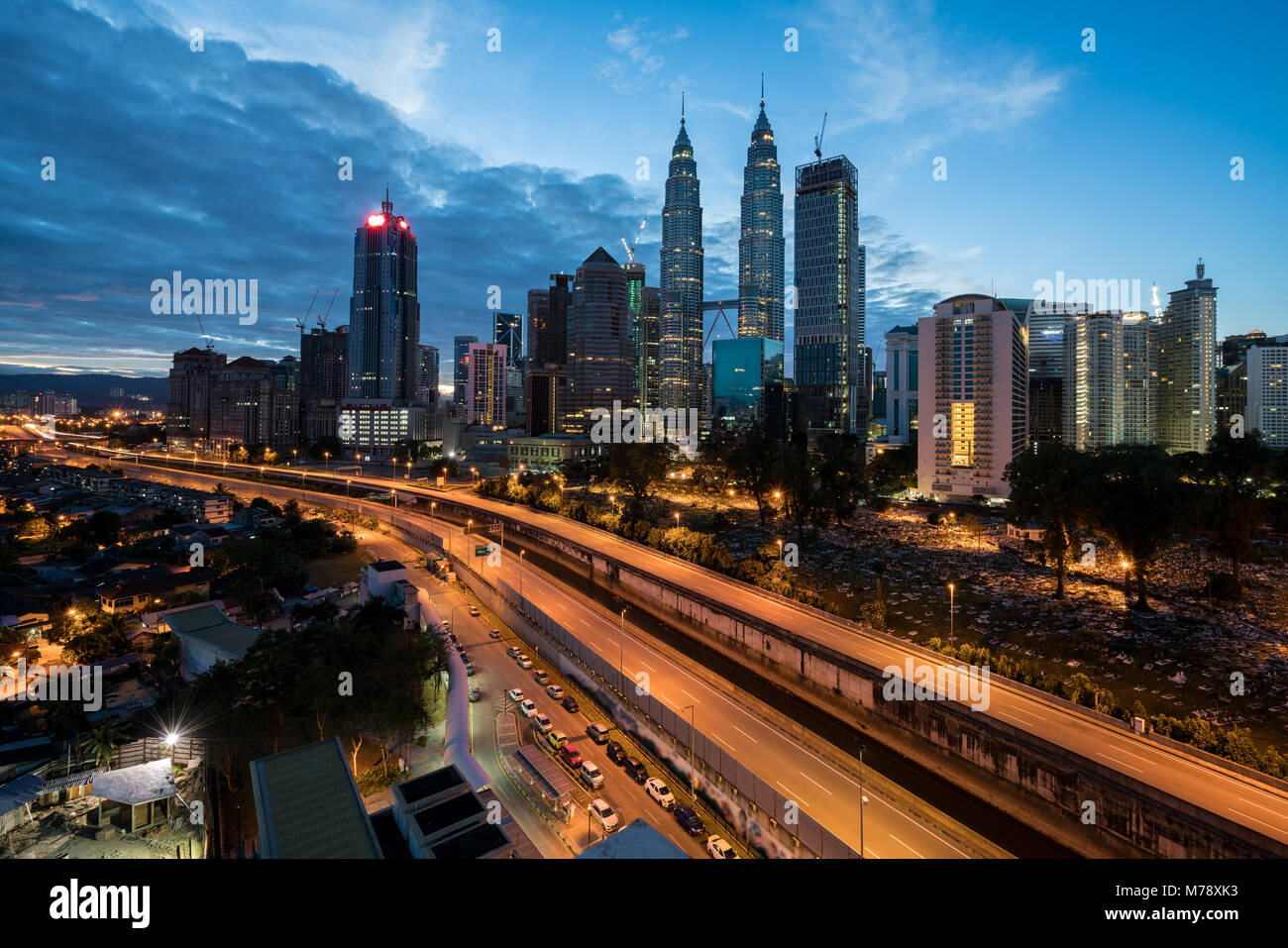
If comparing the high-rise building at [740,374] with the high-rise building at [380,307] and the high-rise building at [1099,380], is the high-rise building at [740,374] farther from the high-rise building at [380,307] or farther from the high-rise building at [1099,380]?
the high-rise building at [380,307]

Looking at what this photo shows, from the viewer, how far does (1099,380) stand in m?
111

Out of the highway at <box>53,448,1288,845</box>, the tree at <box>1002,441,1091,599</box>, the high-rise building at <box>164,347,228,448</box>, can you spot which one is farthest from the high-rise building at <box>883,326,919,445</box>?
the high-rise building at <box>164,347,228,448</box>

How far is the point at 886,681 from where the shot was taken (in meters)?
21.5

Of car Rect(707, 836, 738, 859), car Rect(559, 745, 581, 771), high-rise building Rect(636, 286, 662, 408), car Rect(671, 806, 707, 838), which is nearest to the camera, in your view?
car Rect(707, 836, 738, 859)

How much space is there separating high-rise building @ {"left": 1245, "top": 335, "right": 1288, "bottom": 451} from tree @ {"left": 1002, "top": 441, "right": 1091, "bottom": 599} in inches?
3626

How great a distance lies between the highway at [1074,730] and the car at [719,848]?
31.2 feet

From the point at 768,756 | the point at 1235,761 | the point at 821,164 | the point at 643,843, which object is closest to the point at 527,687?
the point at 768,756

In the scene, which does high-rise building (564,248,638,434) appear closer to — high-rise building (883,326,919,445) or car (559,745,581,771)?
high-rise building (883,326,919,445)

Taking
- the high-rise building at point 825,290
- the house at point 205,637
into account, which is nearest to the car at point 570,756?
the house at point 205,637

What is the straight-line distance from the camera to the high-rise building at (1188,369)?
4205 inches

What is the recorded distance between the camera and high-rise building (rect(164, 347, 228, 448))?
13288 cm

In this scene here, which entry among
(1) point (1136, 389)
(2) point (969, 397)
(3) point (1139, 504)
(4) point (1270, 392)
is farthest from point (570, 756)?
(1) point (1136, 389)

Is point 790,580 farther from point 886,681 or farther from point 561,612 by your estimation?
point 561,612
